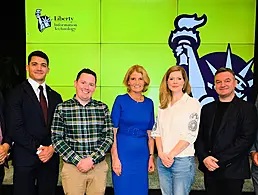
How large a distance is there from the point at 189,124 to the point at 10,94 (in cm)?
148

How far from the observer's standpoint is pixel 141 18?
15.2ft

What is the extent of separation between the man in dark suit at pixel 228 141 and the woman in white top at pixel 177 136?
0.16 meters

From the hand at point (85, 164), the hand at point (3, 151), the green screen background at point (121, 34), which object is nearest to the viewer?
the hand at point (85, 164)

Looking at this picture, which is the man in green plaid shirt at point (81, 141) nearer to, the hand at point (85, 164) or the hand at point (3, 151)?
the hand at point (85, 164)

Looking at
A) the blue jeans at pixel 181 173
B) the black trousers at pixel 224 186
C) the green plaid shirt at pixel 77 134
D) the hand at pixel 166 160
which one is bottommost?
the black trousers at pixel 224 186

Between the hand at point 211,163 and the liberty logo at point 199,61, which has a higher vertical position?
the liberty logo at point 199,61

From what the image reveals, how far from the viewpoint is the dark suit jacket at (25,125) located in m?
2.50

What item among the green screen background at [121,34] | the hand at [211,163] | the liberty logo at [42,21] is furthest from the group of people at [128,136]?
the liberty logo at [42,21]

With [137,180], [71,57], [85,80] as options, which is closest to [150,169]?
[137,180]

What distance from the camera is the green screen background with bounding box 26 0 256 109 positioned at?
4.62m

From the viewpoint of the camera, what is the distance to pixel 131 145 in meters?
2.60

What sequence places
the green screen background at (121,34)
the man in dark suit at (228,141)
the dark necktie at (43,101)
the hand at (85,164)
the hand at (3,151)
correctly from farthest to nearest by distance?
the green screen background at (121,34) → the dark necktie at (43,101) → the hand at (3,151) → the man in dark suit at (228,141) → the hand at (85,164)

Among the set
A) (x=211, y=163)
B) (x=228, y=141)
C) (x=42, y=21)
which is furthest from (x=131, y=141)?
(x=42, y=21)

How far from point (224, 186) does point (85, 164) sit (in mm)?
1107
